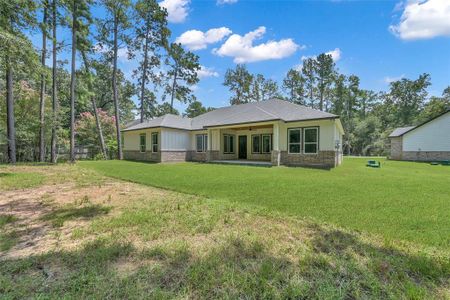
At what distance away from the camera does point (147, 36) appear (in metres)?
22.3

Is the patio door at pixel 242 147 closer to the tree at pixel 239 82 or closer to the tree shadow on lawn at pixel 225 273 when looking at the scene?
the tree shadow on lawn at pixel 225 273

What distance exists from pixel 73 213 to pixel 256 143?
14.4 m

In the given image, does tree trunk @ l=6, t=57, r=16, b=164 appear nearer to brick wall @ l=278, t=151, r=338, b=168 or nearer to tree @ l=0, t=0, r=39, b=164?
tree @ l=0, t=0, r=39, b=164

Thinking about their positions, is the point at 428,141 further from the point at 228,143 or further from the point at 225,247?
the point at 225,247

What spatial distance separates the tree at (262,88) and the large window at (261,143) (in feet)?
71.3

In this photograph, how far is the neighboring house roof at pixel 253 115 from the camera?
13191mm

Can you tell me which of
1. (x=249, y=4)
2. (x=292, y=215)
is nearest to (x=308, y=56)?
(x=249, y=4)

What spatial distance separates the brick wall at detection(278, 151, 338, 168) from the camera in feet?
39.8

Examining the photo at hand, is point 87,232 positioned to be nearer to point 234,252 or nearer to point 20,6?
point 234,252

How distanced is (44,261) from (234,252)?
2.13 metres

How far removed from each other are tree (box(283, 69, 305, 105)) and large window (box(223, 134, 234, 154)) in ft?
85.5

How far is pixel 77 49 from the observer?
15352mm

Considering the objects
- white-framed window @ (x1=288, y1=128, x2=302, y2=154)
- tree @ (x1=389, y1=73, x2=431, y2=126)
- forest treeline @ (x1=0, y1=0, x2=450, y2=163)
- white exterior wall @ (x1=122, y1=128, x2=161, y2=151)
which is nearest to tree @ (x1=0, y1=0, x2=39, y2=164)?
forest treeline @ (x1=0, y1=0, x2=450, y2=163)

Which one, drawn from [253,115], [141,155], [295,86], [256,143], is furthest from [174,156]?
[295,86]
